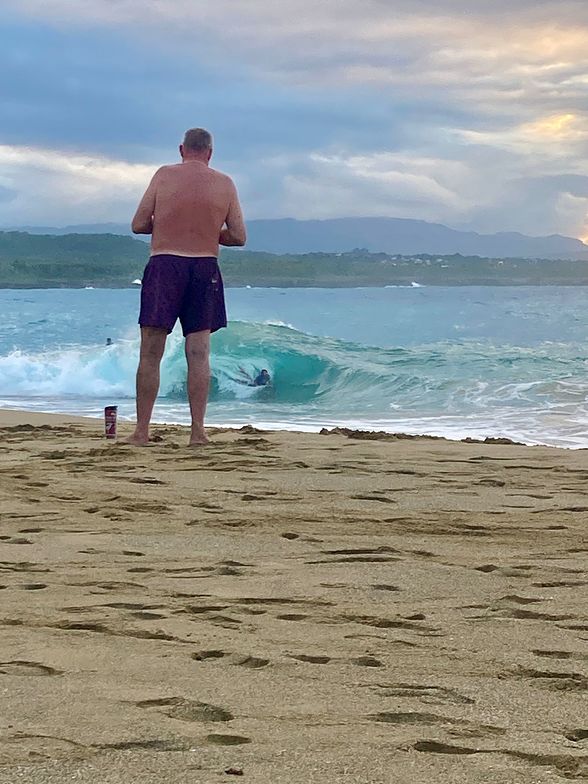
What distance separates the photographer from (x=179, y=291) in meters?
6.20

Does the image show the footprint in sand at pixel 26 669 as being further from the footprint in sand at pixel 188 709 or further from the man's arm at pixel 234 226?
the man's arm at pixel 234 226

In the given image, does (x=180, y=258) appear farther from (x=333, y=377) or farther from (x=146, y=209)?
(x=333, y=377)

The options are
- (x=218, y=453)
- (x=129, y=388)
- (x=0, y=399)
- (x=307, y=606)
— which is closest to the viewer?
(x=307, y=606)

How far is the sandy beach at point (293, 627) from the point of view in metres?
1.93

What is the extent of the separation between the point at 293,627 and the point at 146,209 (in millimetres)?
4022

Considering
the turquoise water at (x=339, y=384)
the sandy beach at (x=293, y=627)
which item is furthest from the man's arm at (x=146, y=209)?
the turquoise water at (x=339, y=384)

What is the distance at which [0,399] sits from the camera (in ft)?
43.0

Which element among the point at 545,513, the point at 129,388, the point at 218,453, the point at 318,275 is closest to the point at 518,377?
the point at 129,388

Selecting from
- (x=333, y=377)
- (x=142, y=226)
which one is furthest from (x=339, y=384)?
(x=142, y=226)

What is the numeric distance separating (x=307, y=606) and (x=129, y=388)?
12267 mm

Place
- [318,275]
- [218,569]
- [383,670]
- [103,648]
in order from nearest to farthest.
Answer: [383,670] → [103,648] → [218,569] → [318,275]

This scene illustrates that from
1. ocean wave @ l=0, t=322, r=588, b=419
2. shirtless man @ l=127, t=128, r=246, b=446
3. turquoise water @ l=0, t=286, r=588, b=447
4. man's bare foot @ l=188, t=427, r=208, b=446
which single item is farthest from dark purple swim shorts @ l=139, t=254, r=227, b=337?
ocean wave @ l=0, t=322, r=588, b=419

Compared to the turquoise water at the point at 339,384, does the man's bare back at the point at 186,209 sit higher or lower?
higher

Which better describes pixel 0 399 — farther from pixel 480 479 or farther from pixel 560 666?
pixel 560 666
